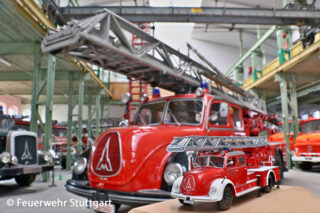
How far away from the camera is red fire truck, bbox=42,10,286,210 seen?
3.13 m

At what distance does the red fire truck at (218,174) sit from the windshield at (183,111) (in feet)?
3.87

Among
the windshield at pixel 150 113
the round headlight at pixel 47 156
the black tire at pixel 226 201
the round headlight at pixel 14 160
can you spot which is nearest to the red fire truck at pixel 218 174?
the black tire at pixel 226 201

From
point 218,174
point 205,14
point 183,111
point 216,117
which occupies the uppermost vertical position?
point 205,14

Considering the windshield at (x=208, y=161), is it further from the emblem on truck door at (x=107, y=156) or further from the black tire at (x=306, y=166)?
the black tire at (x=306, y=166)

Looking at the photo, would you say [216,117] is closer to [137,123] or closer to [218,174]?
[137,123]

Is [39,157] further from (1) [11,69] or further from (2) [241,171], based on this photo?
(1) [11,69]

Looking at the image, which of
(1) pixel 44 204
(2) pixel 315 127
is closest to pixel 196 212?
(1) pixel 44 204

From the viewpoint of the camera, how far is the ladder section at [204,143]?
7.05 ft

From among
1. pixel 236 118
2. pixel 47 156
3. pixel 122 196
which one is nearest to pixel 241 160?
pixel 122 196

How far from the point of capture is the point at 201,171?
2350 mm

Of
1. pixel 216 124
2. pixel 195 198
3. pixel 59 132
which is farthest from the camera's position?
pixel 59 132

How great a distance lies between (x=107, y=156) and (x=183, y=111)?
1.51 m

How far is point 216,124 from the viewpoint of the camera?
4.29 meters

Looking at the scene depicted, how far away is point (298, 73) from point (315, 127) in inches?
111
